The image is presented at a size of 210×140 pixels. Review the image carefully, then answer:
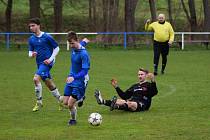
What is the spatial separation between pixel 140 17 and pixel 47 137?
50.5m

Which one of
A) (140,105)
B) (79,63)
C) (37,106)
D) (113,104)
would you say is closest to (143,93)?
(140,105)

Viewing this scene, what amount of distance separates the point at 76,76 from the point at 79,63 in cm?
30

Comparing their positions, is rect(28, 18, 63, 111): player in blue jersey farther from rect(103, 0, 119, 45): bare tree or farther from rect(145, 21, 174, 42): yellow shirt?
rect(103, 0, 119, 45): bare tree

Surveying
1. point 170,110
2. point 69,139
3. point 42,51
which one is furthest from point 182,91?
point 69,139

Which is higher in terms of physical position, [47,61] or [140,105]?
[47,61]

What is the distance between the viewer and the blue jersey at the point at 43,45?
13.4 metres

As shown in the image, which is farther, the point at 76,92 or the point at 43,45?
the point at 43,45

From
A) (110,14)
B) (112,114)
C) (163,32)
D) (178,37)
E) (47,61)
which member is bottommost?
(112,114)

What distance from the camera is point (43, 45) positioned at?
13.4 meters

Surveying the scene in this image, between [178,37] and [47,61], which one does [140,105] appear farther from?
[178,37]

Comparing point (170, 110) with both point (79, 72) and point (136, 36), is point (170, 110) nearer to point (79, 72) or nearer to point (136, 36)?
point (79, 72)

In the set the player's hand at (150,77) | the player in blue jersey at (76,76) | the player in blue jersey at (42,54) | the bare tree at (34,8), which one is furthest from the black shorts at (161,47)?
the bare tree at (34,8)

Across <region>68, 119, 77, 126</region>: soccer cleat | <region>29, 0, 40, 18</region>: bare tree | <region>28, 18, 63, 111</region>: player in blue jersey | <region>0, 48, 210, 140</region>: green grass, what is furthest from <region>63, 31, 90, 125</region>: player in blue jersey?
<region>29, 0, 40, 18</region>: bare tree

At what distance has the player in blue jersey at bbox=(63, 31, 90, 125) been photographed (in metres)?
11.0
